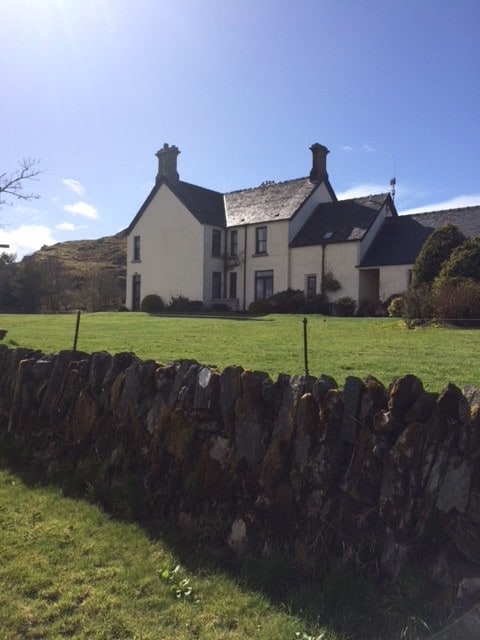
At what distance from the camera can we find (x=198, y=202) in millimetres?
37125

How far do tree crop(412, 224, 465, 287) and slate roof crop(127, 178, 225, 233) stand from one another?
16.2 m

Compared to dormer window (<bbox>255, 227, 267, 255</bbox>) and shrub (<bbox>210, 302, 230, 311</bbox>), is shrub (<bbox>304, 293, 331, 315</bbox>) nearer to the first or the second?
dormer window (<bbox>255, 227, 267, 255</bbox>)

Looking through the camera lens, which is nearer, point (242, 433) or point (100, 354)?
point (242, 433)

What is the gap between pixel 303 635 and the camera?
299 cm

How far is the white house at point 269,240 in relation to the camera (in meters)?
30.9

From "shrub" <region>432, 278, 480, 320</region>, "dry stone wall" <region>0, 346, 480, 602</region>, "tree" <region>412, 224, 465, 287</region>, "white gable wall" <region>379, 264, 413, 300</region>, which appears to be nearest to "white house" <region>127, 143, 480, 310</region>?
"white gable wall" <region>379, 264, 413, 300</region>

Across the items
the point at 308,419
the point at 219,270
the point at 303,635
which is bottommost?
the point at 303,635

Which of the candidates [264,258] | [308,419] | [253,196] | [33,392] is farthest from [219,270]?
[308,419]

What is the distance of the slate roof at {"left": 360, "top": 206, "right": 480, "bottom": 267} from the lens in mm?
29047

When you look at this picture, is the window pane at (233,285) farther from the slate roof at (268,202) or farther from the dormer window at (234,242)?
the slate roof at (268,202)

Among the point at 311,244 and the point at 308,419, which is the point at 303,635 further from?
the point at 311,244

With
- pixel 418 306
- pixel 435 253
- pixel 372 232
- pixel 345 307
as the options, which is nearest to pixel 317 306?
pixel 345 307

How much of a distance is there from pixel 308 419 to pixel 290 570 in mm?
976

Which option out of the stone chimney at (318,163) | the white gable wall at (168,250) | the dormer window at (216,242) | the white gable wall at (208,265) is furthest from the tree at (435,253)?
the dormer window at (216,242)
